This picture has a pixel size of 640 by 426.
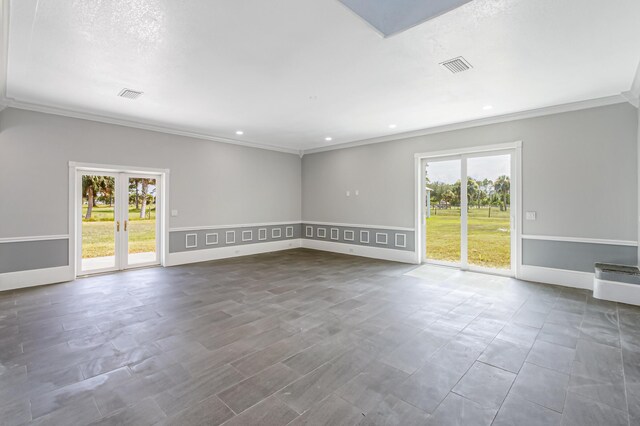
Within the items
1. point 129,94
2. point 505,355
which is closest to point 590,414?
point 505,355

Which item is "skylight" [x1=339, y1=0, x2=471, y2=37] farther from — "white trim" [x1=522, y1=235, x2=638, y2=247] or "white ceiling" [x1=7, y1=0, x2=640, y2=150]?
"white trim" [x1=522, y1=235, x2=638, y2=247]

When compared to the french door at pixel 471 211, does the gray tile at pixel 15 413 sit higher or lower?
lower

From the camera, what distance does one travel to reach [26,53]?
3.30 meters

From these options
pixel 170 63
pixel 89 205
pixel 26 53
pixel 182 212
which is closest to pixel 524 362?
pixel 170 63

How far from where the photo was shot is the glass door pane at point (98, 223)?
19.0ft

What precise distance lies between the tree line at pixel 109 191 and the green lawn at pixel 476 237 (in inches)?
242

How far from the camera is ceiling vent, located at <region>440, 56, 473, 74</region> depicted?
3.45 metres

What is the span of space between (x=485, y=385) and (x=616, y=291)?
3410mm

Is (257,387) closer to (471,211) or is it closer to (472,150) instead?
(471,211)

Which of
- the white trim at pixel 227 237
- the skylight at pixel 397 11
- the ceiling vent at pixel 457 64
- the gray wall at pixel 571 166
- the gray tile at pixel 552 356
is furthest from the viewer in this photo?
the white trim at pixel 227 237

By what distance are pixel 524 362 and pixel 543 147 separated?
4.07 m

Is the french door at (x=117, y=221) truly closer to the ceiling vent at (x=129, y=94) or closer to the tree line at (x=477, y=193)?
the ceiling vent at (x=129, y=94)

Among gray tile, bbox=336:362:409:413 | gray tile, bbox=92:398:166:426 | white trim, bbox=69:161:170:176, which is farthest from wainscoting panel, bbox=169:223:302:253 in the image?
gray tile, bbox=336:362:409:413

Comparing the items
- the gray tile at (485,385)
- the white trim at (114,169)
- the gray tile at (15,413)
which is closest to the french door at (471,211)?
the gray tile at (485,385)
